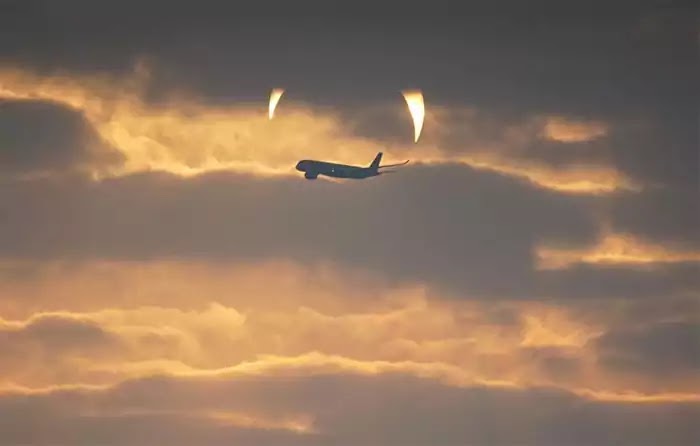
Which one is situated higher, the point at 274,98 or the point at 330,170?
the point at 274,98

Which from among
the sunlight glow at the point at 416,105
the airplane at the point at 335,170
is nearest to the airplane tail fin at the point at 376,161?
the airplane at the point at 335,170

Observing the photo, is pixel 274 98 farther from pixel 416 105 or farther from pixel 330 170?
pixel 416 105

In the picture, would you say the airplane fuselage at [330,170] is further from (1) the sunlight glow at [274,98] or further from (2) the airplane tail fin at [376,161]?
(1) the sunlight glow at [274,98]

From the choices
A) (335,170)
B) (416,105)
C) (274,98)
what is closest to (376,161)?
(335,170)

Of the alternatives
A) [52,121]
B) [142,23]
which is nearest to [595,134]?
[142,23]

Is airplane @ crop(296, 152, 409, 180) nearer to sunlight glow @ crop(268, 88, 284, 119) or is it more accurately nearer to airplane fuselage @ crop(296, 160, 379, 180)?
airplane fuselage @ crop(296, 160, 379, 180)

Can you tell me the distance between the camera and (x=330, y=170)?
8.08m

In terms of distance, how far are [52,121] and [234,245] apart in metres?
1.44

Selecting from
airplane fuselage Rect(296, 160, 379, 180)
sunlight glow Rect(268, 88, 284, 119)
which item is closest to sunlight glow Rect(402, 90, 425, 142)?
airplane fuselage Rect(296, 160, 379, 180)

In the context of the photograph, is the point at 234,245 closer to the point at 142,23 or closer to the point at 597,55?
the point at 142,23

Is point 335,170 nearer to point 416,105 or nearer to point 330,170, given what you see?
point 330,170

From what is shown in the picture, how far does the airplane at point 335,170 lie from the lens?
8.09 metres

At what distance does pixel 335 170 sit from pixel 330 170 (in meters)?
0.03

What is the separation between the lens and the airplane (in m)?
8.09
